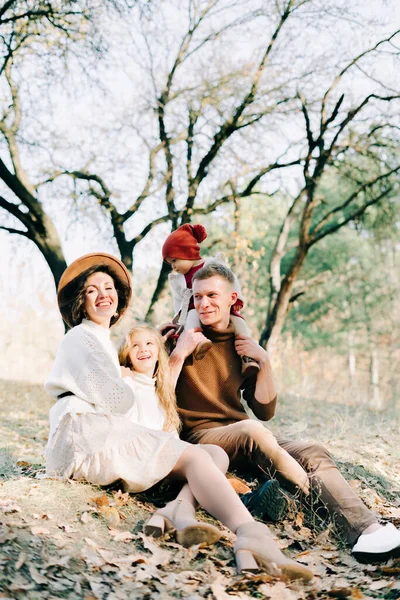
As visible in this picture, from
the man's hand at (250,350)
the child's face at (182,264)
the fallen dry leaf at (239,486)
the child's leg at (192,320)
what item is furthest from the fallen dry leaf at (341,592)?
the child's face at (182,264)

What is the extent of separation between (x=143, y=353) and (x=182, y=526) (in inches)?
46.6

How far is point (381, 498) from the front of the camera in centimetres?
487

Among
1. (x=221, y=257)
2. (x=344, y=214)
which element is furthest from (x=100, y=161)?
(x=344, y=214)

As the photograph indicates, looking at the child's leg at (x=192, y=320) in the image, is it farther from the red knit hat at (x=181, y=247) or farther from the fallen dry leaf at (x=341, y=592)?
the fallen dry leaf at (x=341, y=592)

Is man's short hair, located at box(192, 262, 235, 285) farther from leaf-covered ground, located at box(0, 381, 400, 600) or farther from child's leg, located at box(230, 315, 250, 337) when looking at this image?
leaf-covered ground, located at box(0, 381, 400, 600)

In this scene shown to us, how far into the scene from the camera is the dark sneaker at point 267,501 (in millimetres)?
3592

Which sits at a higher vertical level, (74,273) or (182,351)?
(74,273)

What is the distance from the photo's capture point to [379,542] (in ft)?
11.0

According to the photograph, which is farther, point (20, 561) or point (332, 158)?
point (332, 158)

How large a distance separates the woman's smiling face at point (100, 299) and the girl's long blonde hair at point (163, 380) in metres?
0.18

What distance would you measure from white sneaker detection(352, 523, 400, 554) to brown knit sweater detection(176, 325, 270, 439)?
3.40ft

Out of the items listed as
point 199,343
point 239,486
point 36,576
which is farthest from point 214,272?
point 36,576

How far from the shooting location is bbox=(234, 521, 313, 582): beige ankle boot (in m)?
2.82

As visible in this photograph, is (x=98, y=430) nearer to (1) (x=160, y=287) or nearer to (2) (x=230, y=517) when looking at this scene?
(2) (x=230, y=517)
